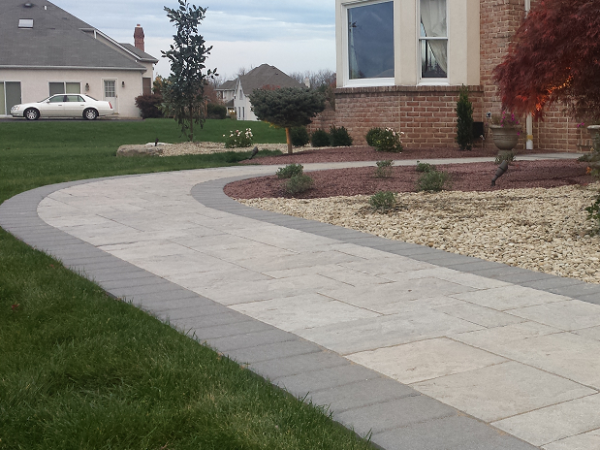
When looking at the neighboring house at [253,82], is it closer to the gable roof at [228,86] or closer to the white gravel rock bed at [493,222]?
the gable roof at [228,86]

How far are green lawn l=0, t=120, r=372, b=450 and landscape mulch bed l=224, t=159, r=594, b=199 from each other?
19.2 feet

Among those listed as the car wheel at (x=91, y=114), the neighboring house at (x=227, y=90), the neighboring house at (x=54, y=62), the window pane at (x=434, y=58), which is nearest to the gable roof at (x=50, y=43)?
the neighboring house at (x=54, y=62)

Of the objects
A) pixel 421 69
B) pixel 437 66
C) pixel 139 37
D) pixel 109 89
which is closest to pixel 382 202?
pixel 421 69

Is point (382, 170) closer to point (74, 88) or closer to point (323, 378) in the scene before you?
point (323, 378)

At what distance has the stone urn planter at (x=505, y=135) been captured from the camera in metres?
16.5

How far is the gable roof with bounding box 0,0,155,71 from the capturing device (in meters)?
41.2

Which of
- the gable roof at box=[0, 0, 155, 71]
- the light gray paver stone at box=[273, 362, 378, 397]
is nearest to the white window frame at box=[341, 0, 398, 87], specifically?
the light gray paver stone at box=[273, 362, 378, 397]

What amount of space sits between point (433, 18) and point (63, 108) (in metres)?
22.1

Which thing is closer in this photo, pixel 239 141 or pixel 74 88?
pixel 239 141

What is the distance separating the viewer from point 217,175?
13.7 meters

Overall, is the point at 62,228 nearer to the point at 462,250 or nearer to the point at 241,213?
the point at 241,213

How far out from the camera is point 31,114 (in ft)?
115

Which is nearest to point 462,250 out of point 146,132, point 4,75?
point 146,132

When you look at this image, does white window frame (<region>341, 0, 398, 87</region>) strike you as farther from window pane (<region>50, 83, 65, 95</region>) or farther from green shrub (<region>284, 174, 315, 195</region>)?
window pane (<region>50, 83, 65, 95</region>)
